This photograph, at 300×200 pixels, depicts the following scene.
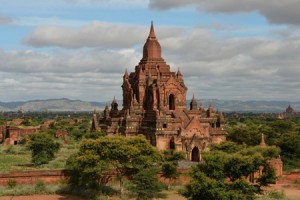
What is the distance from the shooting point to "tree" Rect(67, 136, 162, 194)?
3002 cm

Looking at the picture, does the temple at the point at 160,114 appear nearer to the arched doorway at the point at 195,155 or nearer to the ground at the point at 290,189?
the arched doorway at the point at 195,155

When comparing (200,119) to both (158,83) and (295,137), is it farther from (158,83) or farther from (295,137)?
(295,137)

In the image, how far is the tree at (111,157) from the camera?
30.0 meters

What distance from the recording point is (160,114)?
148 ft

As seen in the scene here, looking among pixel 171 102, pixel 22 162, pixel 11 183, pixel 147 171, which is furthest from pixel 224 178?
pixel 22 162

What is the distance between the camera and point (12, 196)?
2964 centimetres

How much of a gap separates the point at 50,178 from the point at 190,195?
1352 cm

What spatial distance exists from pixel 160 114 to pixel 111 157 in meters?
15.1

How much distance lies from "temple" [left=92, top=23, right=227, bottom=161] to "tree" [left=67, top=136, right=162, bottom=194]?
12026 mm

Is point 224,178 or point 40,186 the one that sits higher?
point 224,178

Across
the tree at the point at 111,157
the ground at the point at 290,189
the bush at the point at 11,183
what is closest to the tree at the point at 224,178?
the tree at the point at 111,157

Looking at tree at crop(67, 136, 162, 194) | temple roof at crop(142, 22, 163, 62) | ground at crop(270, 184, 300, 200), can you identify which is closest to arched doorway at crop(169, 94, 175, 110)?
temple roof at crop(142, 22, 163, 62)

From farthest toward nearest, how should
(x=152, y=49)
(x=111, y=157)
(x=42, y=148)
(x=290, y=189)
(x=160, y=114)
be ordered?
(x=42, y=148) < (x=152, y=49) < (x=160, y=114) < (x=290, y=189) < (x=111, y=157)

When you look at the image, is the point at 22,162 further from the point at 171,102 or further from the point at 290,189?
the point at 290,189
